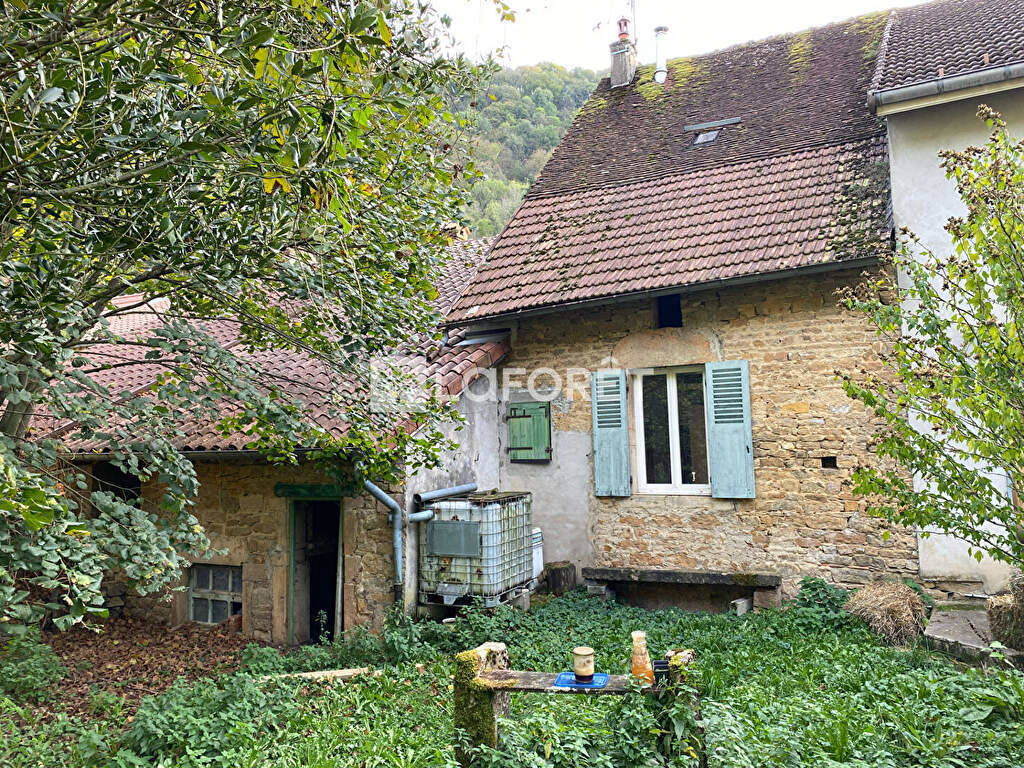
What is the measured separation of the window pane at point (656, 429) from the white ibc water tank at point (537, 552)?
147 cm

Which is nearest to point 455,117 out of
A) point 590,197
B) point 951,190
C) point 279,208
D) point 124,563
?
point 279,208

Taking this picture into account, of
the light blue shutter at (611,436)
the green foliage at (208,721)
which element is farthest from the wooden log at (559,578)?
the green foliage at (208,721)

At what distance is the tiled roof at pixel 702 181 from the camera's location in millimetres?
7688

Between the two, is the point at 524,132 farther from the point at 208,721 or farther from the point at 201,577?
the point at 208,721

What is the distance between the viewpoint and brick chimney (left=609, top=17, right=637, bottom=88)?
12.1m

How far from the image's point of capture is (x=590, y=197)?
9758mm

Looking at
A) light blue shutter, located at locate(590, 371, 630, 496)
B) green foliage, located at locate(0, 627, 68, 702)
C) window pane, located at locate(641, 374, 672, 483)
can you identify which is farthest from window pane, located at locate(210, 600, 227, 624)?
window pane, located at locate(641, 374, 672, 483)

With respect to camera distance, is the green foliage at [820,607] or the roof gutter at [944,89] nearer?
the green foliage at [820,607]

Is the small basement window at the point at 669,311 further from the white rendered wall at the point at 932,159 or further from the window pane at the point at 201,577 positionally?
the window pane at the point at 201,577

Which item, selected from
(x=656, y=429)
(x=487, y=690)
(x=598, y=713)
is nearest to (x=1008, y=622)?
(x=598, y=713)

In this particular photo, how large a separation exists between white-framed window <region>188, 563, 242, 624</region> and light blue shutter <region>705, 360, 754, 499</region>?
5953 mm

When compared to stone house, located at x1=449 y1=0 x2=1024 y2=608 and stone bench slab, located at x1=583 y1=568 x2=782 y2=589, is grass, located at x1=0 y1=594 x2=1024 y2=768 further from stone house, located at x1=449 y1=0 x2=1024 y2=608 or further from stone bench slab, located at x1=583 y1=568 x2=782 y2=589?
stone house, located at x1=449 y1=0 x2=1024 y2=608

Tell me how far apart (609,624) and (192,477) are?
4.31 metres

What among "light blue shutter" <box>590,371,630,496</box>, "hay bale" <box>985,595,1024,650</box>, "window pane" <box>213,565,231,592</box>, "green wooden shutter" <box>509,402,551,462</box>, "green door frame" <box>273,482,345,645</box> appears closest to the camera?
"hay bale" <box>985,595,1024,650</box>
